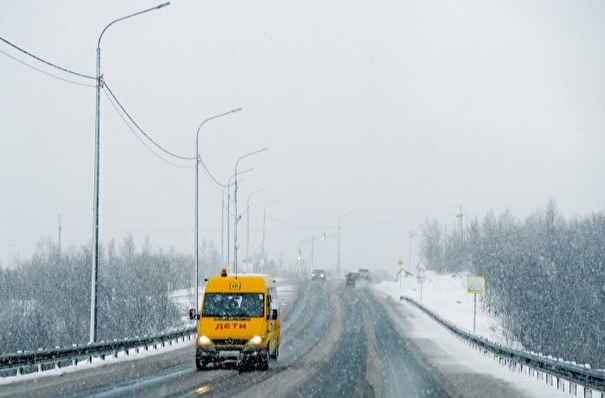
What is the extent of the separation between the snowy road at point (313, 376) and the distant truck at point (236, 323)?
0.46m

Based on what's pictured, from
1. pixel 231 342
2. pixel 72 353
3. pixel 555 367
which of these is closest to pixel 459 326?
pixel 231 342

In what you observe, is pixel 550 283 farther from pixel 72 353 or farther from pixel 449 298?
pixel 72 353

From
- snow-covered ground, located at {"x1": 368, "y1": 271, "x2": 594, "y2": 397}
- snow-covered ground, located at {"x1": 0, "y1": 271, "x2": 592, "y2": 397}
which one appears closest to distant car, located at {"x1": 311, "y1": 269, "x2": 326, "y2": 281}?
snow-covered ground, located at {"x1": 0, "y1": 271, "x2": 592, "y2": 397}

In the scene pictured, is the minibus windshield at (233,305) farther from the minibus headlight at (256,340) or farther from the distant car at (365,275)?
the distant car at (365,275)

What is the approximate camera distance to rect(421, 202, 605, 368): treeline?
229 feet

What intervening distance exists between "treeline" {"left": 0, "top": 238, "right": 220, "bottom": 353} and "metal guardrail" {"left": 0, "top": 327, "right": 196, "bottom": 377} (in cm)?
3560

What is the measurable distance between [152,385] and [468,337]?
1657cm

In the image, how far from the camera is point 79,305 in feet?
280

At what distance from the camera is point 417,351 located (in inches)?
1158

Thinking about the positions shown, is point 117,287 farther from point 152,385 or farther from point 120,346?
point 152,385

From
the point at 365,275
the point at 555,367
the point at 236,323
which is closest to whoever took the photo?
the point at 555,367

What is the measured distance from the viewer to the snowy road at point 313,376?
1631 cm

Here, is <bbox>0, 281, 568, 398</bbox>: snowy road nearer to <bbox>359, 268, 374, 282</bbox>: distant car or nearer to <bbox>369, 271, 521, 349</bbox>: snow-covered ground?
<bbox>369, 271, 521, 349</bbox>: snow-covered ground

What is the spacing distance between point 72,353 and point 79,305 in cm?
6571
